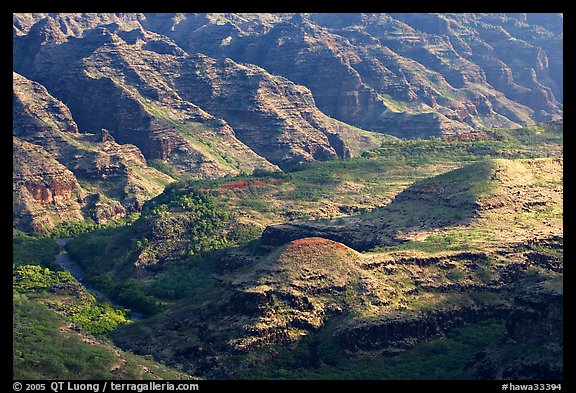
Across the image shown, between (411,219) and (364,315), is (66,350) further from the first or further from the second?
(411,219)

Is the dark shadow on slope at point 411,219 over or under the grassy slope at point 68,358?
over

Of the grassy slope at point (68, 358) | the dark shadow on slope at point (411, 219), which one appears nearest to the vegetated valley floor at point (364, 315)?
the grassy slope at point (68, 358)

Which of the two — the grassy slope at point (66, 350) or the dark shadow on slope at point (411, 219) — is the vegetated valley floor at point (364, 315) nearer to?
the grassy slope at point (66, 350)

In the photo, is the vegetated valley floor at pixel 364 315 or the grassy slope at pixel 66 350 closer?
the grassy slope at pixel 66 350

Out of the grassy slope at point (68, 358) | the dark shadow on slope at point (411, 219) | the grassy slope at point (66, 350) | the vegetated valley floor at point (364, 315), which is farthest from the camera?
the dark shadow on slope at point (411, 219)

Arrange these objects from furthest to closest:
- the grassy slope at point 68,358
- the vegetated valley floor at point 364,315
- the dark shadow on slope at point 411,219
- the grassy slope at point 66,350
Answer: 1. the dark shadow on slope at point 411,219
2. the vegetated valley floor at point 364,315
3. the grassy slope at point 66,350
4. the grassy slope at point 68,358

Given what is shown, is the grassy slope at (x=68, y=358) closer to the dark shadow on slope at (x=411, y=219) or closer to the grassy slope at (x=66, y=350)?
the grassy slope at (x=66, y=350)

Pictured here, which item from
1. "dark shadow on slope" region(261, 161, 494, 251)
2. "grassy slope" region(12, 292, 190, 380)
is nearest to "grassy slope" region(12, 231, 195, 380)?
"grassy slope" region(12, 292, 190, 380)

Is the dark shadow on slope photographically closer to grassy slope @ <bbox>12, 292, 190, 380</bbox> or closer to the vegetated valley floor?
the vegetated valley floor

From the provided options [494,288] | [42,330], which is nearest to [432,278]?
[494,288]
